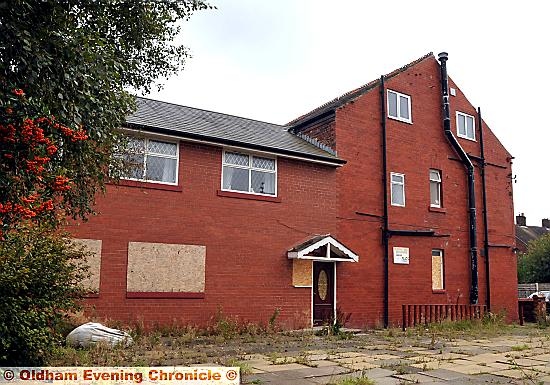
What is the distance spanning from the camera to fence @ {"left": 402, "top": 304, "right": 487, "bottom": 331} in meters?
18.2

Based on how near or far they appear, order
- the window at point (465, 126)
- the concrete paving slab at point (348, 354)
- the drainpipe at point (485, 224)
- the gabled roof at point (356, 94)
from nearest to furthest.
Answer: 1. the concrete paving slab at point (348, 354)
2. the gabled roof at point (356, 94)
3. the drainpipe at point (485, 224)
4. the window at point (465, 126)

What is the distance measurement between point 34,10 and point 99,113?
137cm

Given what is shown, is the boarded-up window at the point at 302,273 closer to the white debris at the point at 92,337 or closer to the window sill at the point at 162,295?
the window sill at the point at 162,295

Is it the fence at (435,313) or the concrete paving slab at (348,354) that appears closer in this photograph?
the concrete paving slab at (348,354)

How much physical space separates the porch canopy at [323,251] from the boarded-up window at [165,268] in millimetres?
2975

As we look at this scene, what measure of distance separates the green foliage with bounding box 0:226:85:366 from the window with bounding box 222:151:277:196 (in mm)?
7644

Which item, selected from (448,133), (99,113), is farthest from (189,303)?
(448,133)

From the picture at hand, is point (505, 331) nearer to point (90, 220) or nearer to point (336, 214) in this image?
point (336, 214)

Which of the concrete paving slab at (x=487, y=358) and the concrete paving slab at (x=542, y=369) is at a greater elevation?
the concrete paving slab at (x=487, y=358)

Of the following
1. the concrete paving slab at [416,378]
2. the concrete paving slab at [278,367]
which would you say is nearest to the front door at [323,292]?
the concrete paving slab at [278,367]

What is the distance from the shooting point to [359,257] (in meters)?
18.3

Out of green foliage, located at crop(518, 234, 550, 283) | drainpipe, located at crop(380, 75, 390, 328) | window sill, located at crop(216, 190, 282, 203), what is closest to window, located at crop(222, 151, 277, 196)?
window sill, located at crop(216, 190, 282, 203)

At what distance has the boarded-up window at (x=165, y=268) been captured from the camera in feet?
46.2

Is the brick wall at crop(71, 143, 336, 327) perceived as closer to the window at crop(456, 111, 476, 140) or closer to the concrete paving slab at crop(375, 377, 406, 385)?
the concrete paving slab at crop(375, 377, 406, 385)
